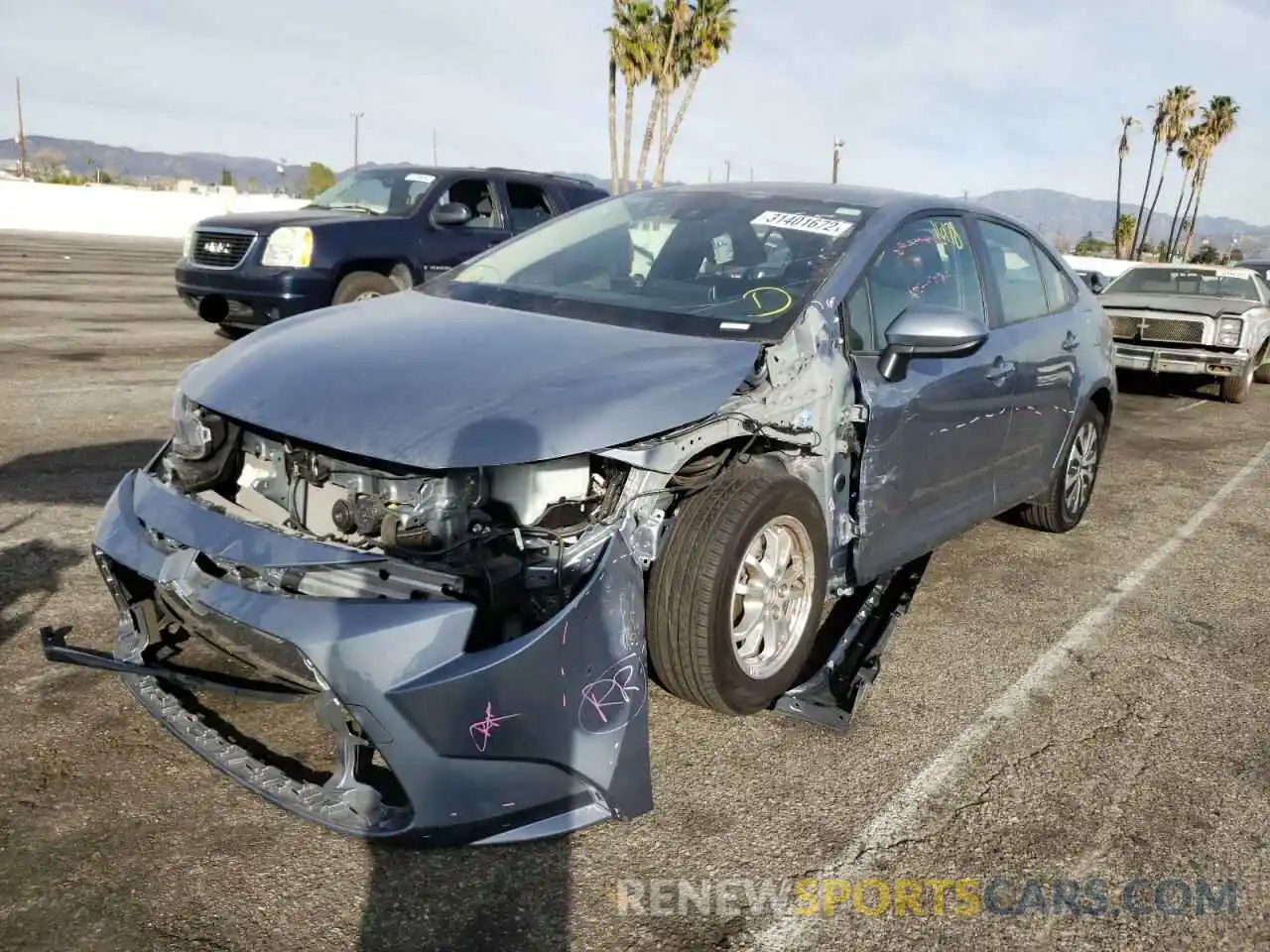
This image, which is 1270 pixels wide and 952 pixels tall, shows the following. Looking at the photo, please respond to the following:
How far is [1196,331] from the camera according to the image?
11117 millimetres

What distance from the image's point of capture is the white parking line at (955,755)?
96.4 inches

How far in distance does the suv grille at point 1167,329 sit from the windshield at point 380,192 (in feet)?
24.0

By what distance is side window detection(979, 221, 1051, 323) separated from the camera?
459 cm

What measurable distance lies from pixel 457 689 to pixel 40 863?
3.53 feet

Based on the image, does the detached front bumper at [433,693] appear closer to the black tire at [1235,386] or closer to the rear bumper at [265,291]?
the rear bumper at [265,291]

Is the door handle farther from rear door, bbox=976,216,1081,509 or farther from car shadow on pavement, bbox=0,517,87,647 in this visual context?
car shadow on pavement, bbox=0,517,87,647

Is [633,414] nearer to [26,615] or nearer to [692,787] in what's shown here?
[692,787]

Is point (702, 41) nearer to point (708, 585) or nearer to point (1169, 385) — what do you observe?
point (1169, 385)

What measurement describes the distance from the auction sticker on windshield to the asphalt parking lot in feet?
5.22

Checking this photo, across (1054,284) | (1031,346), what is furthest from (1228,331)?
(1031,346)

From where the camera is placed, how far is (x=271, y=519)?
3.07 m

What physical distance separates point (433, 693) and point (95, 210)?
126 feet

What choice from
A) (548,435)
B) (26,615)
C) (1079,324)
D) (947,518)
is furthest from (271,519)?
(1079,324)
